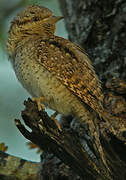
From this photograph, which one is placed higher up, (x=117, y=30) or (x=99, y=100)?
(x=117, y=30)

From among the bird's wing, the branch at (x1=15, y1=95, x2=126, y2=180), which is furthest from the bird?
the branch at (x1=15, y1=95, x2=126, y2=180)

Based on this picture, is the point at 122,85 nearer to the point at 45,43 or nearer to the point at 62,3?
the point at 45,43

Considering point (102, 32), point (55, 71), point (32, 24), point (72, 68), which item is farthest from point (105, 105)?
point (32, 24)

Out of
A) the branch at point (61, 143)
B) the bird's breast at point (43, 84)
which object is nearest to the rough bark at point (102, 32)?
the bird's breast at point (43, 84)

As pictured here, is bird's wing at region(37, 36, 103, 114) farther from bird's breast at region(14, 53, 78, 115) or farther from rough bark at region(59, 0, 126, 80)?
rough bark at region(59, 0, 126, 80)

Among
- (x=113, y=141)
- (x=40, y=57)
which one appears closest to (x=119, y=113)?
(x=113, y=141)

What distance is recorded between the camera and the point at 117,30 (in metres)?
3.68

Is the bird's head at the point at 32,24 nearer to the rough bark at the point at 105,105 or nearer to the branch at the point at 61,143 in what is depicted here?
the rough bark at the point at 105,105

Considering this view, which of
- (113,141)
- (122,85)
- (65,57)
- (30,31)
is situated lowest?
(113,141)

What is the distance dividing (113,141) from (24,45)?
1.22m

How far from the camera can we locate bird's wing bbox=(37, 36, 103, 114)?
3011 mm

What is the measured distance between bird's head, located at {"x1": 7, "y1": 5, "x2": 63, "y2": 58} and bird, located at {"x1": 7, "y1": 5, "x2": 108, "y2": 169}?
14cm

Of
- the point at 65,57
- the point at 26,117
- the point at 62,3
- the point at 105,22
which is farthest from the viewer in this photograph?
the point at 62,3

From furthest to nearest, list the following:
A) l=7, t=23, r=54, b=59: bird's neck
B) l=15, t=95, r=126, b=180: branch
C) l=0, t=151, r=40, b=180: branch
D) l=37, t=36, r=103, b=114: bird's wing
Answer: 1. l=7, t=23, r=54, b=59: bird's neck
2. l=37, t=36, r=103, b=114: bird's wing
3. l=0, t=151, r=40, b=180: branch
4. l=15, t=95, r=126, b=180: branch
